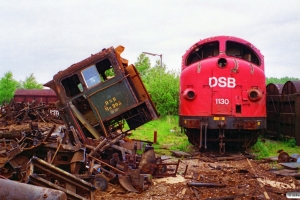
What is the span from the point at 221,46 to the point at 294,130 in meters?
4.56

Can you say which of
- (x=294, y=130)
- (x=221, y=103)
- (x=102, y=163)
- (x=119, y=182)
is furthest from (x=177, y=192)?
Answer: (x=294, y=130)

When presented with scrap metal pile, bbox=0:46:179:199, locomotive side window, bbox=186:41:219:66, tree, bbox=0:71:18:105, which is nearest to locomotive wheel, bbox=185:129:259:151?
scrap metal pile, bbox=0:46:179:199

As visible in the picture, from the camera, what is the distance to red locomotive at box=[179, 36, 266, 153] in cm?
1051

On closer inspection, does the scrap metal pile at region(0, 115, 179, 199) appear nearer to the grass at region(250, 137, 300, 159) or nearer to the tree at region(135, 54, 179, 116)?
the grass at region(250, 137, 300, 159)

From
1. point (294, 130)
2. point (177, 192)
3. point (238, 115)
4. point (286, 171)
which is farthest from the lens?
point (294, 130)

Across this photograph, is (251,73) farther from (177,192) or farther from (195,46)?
(177,192)

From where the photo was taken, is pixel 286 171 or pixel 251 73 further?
pixel 251 73

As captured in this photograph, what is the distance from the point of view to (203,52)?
12289 mm

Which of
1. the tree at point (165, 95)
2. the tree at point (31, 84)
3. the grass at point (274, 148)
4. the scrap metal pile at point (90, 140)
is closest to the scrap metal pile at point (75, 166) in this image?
the scrap metal pile at point (90, 140)

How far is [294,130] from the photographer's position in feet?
44.0

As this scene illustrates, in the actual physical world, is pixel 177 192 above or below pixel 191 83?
below

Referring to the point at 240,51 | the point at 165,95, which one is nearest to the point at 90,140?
the point at 240,51

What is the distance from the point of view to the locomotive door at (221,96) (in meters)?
10.6

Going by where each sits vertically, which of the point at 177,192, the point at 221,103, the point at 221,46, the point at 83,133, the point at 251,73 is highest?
the point at 221,46
